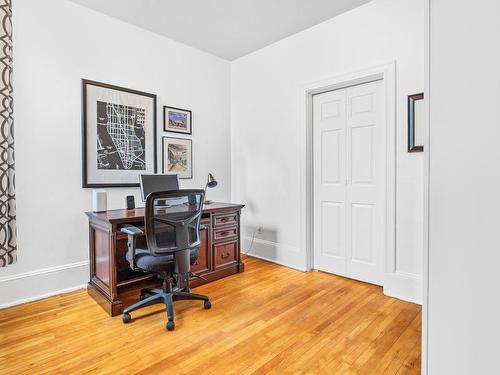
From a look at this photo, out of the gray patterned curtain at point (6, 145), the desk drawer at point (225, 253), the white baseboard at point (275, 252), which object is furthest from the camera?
the white baseboard at point (275, 252)


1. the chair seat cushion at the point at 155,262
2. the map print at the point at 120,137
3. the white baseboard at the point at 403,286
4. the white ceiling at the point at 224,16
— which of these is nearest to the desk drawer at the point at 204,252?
the chair seat cushion at the point at 155,262

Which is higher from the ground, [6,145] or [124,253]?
[6,145]

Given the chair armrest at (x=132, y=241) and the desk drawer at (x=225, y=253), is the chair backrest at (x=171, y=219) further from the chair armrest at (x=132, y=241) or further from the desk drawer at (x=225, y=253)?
the desk drawer at (x=225, y=253)

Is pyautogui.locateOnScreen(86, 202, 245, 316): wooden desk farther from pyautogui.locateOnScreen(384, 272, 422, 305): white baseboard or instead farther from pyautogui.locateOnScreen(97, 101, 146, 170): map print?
pyautogui.locateOnScreen(384, 272, 422, 305): white baseboard

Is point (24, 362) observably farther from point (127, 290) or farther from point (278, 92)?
point (278, 92)

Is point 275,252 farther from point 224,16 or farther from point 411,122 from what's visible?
point 224,16

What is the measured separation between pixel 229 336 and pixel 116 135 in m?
2.30

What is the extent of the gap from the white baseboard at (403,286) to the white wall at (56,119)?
111 inches

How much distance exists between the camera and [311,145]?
3334 millimetres

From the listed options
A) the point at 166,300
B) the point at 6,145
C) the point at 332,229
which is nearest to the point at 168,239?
the point at 166,300

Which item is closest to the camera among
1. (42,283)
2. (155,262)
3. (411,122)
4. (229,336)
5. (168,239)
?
(229,336)

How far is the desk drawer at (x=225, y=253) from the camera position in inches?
121

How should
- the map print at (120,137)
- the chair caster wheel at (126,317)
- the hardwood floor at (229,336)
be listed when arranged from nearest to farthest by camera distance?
the hardwood floor at (229,336) → the chair caster wheel at (126,317) → the map print at (120,137)

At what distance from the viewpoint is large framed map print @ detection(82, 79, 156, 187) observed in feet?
9.23
